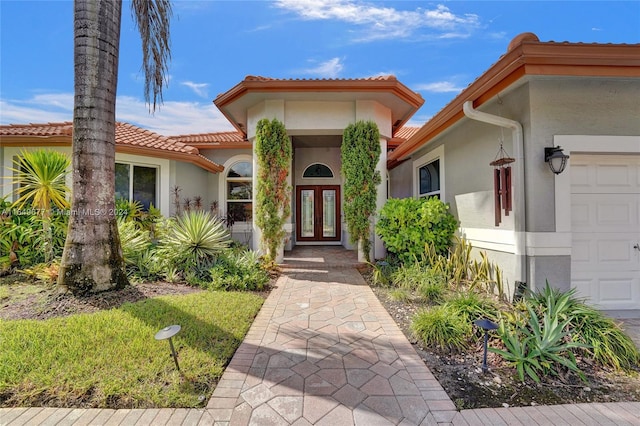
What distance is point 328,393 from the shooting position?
8.49 ft

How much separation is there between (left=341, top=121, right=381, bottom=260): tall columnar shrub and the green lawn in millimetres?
4274

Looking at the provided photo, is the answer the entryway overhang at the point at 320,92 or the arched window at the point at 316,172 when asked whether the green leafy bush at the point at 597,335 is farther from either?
the arched window at the point at 316,172

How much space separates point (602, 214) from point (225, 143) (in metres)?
11.7

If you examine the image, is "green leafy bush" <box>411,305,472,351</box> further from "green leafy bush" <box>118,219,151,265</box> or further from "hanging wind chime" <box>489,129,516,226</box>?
"green leafy bush" <box>118,219,151,265</box>

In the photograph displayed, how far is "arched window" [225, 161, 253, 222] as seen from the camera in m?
12.0

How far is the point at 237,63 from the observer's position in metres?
9.62

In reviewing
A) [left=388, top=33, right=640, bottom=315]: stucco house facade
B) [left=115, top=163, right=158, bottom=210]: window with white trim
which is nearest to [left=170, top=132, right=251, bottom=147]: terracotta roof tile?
[left=115, top=163, right=158, bottom=210]: window with white trim

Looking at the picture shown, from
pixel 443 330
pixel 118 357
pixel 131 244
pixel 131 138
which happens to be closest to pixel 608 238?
pixel 443 330

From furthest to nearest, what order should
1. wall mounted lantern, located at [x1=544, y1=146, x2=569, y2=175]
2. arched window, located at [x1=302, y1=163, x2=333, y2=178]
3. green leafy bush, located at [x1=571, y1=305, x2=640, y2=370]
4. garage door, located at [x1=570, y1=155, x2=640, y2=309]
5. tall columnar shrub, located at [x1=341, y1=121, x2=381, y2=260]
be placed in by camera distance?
1. arched window, located at [x1=302, y1=163, x2=333, y2=178]
2. tall columnar shrub, located at [x1=341, y1=121, x2=381, y2=260]
3. garage door, located at [x1=570, y1=155, x2=640, y2=309]
4. wall mounted lantern, located at [x1=544, y1=146, x2=569, y2=175]
5. green leafy bush, located at [x1=571, y1=305, x2=640, y2=370]

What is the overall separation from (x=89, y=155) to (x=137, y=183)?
5372 millimetres

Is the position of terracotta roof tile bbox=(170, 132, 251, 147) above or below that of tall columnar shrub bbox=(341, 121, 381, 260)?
above

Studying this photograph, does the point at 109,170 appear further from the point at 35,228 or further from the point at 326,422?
the point at 326,422

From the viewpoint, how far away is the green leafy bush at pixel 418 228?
6785 millimetres

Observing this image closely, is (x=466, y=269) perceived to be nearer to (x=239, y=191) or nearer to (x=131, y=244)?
(x=131, y=244)
